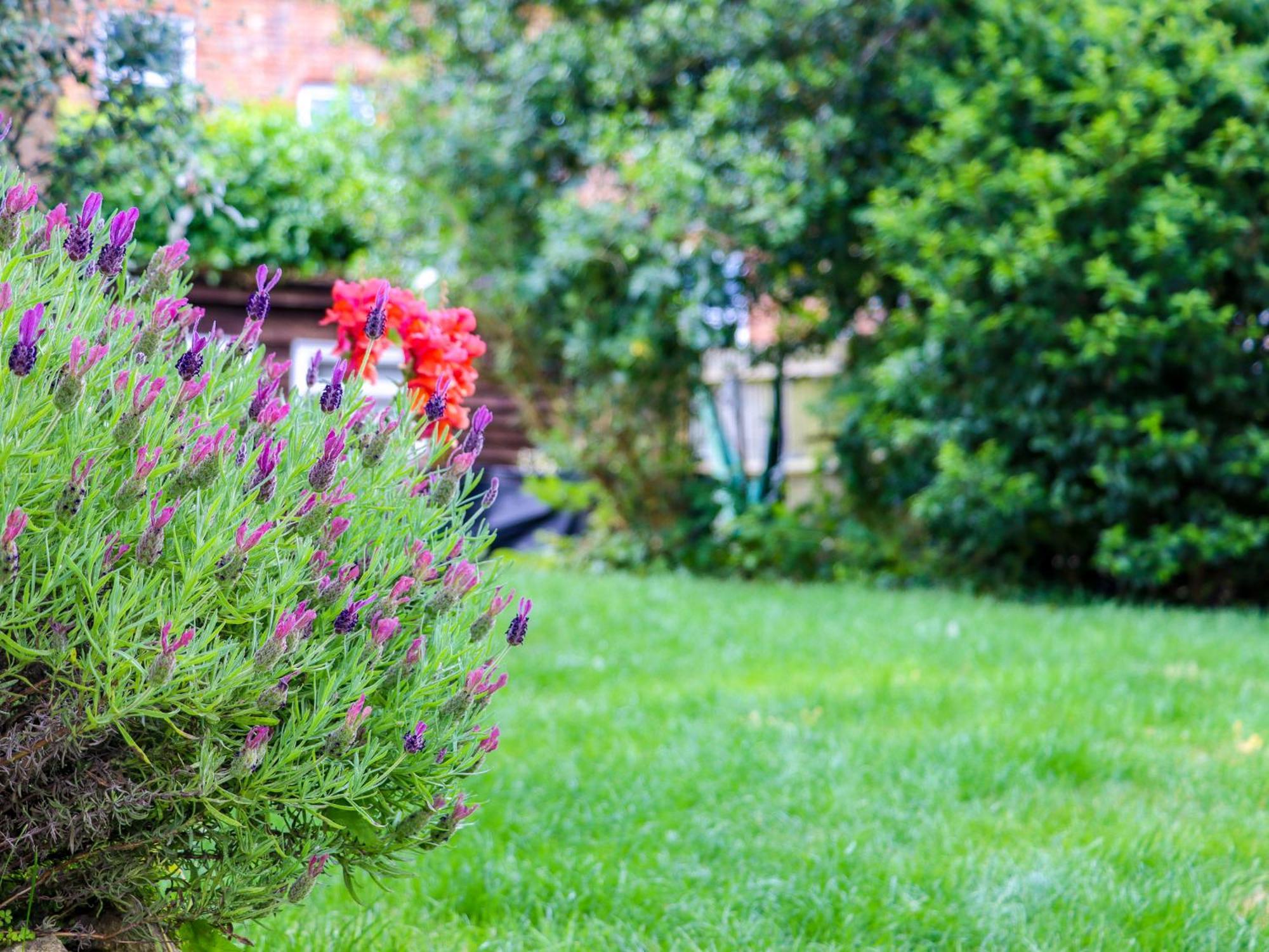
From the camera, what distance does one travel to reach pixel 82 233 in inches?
57.1

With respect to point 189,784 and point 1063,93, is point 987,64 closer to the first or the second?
point 1063,93

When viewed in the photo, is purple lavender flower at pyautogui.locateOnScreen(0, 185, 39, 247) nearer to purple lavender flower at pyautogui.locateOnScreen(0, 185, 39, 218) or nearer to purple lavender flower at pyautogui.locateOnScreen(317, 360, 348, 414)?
purple lavender flower at pyautogui.locateOnScreen(0, 185, 39, 218)

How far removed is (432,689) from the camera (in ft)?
4.75

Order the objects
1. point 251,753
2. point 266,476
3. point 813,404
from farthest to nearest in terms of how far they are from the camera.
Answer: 1. point 813,404
2. point 266,476
3. point 251,753

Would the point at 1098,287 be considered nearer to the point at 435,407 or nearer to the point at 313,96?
the point at 435,407

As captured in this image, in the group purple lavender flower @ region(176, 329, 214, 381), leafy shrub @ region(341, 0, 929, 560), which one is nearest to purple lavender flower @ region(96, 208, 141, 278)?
purple lavender flower @ region(176, 329, 214, 381)

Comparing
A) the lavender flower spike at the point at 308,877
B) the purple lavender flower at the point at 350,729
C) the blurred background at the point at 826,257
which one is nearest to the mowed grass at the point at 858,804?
the lavender flower spike at the point at 308,877

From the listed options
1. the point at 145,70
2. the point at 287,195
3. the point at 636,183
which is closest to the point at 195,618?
the point at 145,70

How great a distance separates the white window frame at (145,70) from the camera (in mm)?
3232

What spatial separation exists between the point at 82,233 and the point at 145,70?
2133mm

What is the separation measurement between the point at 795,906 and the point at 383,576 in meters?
1.37

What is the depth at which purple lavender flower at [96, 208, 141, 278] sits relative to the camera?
56.4 inches

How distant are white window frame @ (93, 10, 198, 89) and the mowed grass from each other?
85.1 inches

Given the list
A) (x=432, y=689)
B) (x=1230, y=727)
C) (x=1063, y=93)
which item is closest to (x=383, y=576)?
(x=432, y=689)
